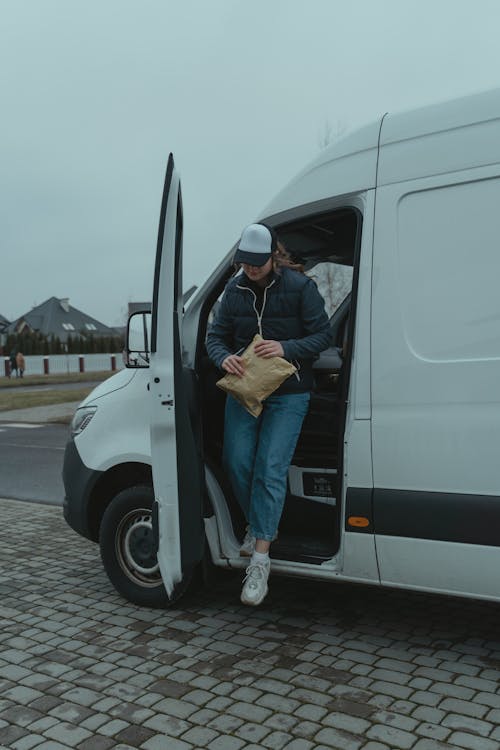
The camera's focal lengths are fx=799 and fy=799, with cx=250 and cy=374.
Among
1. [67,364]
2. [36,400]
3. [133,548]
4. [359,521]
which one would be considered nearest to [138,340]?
[133,548]

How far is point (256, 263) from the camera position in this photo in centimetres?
389

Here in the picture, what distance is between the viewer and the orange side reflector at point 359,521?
143 inches

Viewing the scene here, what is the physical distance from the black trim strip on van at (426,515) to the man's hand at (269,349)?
29.9 inches

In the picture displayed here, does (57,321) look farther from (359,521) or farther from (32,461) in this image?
(359,521)

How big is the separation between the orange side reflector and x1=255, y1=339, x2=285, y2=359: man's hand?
0.86 meters

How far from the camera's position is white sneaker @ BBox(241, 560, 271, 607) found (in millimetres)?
3906

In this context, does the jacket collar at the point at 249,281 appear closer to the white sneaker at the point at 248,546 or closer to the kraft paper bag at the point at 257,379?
the kraft paper bag at the point at 257,379

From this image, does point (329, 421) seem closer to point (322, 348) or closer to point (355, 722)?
point (322, 348)

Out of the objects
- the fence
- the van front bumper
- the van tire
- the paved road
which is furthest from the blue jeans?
the fence

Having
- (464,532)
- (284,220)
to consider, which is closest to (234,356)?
(284,220)

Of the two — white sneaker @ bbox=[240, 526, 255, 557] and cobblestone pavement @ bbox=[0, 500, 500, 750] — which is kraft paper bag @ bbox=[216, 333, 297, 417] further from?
cobblestone pavement @ bbox=[0, 500, 500, 750]

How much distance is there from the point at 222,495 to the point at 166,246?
1.37m

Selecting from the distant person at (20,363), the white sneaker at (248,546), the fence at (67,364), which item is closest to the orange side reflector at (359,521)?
the white sneaker at (248,546)

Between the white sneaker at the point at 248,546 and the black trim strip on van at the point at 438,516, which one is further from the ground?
the black trim strip on van at the point at 438,516
